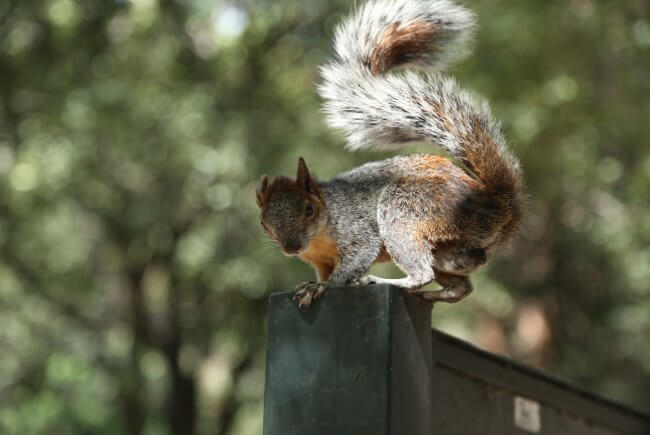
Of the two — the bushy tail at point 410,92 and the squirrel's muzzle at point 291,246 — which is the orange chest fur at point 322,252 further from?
the bushy tail at point 410,92

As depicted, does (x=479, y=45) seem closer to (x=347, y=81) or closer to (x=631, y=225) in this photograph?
(x=631, y=225)

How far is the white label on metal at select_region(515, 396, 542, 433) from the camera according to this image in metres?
3.08

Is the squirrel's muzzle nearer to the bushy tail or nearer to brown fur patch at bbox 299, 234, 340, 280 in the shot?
brown fur patch at bbox 299, 234, 340, 280

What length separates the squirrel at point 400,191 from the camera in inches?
99.7

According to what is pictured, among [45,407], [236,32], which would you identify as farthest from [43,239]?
[236,32]

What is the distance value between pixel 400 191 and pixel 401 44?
58cm

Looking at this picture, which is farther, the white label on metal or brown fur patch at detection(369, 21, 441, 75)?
the white label on metal

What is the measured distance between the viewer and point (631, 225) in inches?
305

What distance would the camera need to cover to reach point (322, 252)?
270 centimetres

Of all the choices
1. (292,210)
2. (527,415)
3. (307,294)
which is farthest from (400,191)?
(527,415)

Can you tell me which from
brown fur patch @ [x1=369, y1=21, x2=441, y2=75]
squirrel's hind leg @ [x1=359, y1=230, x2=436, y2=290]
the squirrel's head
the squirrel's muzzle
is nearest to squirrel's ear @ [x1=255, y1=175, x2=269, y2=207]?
the squirrel's head

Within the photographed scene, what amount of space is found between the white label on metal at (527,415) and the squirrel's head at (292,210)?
3.53ft

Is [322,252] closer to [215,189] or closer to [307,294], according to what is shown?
[307,294]

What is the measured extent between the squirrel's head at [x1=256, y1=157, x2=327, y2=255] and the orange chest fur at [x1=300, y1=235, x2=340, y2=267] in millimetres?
61
